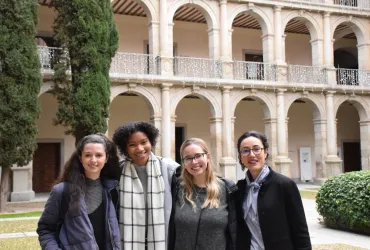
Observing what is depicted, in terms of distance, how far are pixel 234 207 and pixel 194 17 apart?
60.7 ft

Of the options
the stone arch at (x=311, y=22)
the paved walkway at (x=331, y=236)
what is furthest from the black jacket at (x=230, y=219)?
the stone arch at (x=311, y=22)

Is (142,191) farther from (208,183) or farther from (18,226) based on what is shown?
(18,226)

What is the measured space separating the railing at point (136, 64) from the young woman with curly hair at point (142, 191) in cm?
1395

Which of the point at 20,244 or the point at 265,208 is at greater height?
the point at 265,208

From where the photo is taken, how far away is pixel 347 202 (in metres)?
8.41

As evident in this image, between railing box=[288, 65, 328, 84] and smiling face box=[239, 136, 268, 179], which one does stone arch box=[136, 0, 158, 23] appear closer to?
railing box=[288, 65, 328, 84]

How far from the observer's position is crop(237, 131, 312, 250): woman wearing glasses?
3.02 m

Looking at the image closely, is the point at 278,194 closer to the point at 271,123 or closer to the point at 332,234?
the point at 332,234

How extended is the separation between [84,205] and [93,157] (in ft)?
1.08

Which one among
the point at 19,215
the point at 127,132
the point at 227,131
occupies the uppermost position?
the point at 227,131

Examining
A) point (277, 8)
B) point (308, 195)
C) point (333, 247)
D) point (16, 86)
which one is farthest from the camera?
point (277, 8)

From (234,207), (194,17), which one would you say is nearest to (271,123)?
(194,17)

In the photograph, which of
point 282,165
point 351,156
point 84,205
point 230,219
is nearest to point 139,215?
point 84,205

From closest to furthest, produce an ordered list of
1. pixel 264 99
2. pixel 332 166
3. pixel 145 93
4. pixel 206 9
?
pixel 145 93 → pixel 206 9 → pixel 264 99 → pixel 332 166
